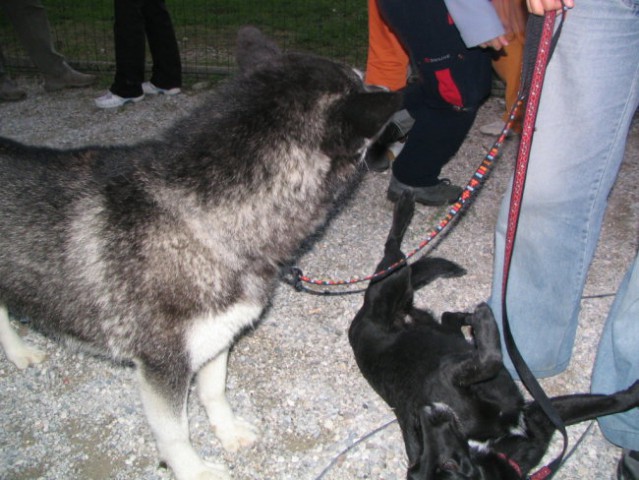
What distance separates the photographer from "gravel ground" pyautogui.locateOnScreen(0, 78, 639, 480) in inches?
100

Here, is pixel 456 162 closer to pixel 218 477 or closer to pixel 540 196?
pixel 540 196

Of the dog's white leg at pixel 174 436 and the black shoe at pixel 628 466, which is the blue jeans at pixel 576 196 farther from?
the dog's white leg at pixel 174 436

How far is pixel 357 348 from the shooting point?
2877 mm

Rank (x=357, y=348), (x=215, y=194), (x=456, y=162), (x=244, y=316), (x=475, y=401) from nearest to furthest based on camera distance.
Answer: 1. (x=215, y=194)
2. (x=244, y=316)
3. (x=475, y=401)
4. (x=357, y=348)
5. (x=456, y=162)

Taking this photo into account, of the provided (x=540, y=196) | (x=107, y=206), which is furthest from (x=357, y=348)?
(x=107, y=206)

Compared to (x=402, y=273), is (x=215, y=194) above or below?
above

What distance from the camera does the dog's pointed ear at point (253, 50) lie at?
7.50ft

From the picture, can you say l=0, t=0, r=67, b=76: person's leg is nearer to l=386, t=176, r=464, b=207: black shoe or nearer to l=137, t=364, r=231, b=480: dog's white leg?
l=386, t=176, r=464, b=207: black shoe

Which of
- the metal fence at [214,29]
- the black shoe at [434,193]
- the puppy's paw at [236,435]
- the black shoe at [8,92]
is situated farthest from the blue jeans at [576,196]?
the black shoe at [8,92]

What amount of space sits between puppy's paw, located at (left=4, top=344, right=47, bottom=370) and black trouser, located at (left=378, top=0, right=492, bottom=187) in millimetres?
2692

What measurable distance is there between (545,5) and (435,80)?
1729 mm

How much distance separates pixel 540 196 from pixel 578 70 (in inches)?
18.3

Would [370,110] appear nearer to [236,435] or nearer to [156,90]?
[236,435]

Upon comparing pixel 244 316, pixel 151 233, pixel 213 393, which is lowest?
pixel 213 393
